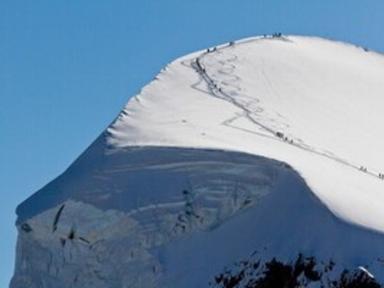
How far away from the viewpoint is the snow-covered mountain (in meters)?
47.5

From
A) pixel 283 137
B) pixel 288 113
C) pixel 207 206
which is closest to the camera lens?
pixel 207 206

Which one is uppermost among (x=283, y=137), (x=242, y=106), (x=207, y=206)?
(x=242, y=106)

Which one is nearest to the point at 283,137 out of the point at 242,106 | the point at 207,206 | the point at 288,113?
the point at 242,106

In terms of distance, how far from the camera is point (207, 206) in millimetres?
50688

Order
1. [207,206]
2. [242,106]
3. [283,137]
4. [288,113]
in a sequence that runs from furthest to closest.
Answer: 1. [288,113]
2. [242,106]
3. [283,137]
4. [207,206]

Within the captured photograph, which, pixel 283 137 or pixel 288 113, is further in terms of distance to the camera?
pixel 288 113

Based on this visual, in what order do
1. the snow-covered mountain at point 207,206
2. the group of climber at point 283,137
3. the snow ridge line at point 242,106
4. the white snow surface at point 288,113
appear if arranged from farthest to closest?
the group of climber at point 283,137, the snow ridge line at point 242,106, the white snow surface at point 288,113, the snow-covered mountain at point 207,206

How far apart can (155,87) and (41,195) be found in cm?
874

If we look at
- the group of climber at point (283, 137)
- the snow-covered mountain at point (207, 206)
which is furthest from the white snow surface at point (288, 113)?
the group of climber at point (283, 137)

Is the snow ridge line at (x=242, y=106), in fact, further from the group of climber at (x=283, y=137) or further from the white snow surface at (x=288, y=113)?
the white snow surface at (x=288, y=113)

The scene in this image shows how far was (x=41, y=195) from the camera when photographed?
52875 millimetres

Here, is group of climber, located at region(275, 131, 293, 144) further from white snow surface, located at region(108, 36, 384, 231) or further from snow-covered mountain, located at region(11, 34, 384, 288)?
white snow surface, located at region(108, 36, 384, 231)

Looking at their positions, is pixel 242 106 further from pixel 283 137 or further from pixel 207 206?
pixel 207 206

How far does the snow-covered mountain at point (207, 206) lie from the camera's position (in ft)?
156
